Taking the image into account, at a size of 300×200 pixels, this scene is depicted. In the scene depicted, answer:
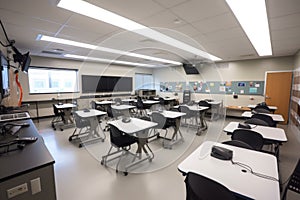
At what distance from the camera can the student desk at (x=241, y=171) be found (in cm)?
103

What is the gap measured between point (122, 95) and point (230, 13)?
22.1 feet

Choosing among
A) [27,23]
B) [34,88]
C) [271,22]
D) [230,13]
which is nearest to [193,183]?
[230,13]

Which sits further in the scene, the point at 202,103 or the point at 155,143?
the point at 202,103

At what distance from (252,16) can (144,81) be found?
7500 mm

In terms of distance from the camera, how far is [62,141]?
377cm

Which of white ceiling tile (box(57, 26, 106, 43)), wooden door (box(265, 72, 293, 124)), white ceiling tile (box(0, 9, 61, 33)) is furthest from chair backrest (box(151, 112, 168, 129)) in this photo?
wooden door (box(265, 72, 293, 124))

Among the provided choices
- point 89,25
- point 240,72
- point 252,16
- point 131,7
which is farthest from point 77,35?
point 240,72

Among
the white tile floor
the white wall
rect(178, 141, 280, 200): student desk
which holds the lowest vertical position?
the white tile floor

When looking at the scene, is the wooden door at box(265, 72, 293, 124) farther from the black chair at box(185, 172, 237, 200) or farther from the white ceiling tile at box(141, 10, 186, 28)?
the black chair at box(185, 172, 237, 200)

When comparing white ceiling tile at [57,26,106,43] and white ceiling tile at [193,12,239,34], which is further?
white ceiling tile at [57,26,106,43]

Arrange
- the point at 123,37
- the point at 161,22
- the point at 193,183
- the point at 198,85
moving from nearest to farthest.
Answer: the point at 193,183
the point at 161,22
the point at 123,37
the point at 198,85

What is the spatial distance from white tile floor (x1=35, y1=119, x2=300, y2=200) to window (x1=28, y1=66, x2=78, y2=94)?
3.90 m

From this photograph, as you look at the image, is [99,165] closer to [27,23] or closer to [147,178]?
[147,178]

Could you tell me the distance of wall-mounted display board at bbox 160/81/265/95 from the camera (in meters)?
6.22
